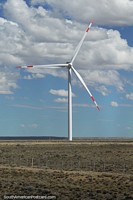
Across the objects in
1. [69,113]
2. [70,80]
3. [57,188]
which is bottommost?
[57,188]

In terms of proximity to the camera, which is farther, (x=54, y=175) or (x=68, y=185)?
(x=54, y=175)

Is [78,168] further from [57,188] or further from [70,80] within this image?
[70,80]

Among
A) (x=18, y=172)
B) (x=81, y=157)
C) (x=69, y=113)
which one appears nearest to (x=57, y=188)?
(x=18, y=172)

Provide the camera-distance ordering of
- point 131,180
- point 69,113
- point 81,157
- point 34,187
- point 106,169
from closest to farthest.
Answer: point 34,187
point 131,180
point 106,169
point 81,157
point 69,113

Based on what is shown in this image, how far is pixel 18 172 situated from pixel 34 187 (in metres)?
15.0

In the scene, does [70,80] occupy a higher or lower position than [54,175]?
higher

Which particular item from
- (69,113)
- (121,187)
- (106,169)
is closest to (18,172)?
(106,169)

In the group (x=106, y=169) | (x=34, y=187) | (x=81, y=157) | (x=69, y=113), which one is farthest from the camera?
(x=69, y=113)

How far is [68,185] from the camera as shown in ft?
169

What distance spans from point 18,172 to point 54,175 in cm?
612

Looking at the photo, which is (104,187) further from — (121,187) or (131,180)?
(131,180)

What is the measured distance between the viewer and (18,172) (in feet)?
208

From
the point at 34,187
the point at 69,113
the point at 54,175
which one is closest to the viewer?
the point at 34,187

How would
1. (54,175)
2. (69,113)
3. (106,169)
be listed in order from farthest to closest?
(69,113)
(106,169)
(54,175)
